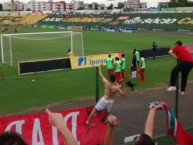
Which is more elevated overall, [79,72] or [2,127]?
[2,127]

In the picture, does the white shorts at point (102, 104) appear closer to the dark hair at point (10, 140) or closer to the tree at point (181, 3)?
the dark hair at point (10, 140)

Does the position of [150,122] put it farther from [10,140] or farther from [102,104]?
[102,104]

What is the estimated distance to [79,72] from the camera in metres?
25.9

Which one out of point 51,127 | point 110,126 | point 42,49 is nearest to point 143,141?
point 110,126

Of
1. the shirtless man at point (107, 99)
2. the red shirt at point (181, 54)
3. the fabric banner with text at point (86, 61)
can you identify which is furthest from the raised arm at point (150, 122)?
the fabric banner with text at point (86, 61)

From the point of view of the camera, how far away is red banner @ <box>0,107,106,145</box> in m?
8.00

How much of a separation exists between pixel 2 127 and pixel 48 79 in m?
15.5

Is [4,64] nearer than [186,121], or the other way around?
[186,121]

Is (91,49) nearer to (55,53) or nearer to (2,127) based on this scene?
(55,53)

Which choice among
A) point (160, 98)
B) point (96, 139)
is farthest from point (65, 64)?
point (96, 139)

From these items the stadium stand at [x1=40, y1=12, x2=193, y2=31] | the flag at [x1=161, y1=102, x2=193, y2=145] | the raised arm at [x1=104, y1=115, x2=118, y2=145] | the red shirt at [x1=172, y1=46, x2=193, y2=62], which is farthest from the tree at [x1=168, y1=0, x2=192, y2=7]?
the raised arm at [x1=104, y1=115, x2=118, y2=145]

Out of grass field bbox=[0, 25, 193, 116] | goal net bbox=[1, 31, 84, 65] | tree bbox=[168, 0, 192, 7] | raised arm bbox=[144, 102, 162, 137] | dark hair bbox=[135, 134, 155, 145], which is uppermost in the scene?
tree bbox=[168, 0, 192, 7]

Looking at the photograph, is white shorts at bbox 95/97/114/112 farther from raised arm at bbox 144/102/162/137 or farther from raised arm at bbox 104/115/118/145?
raised arm at bbox 104/115/118/145

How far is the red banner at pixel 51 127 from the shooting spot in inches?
315
